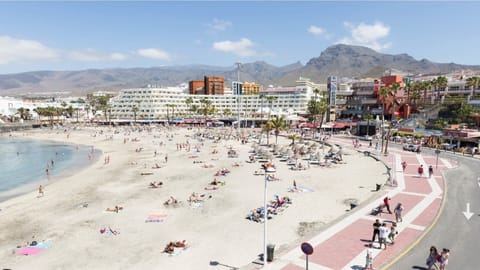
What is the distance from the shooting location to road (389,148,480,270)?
43.5 feet

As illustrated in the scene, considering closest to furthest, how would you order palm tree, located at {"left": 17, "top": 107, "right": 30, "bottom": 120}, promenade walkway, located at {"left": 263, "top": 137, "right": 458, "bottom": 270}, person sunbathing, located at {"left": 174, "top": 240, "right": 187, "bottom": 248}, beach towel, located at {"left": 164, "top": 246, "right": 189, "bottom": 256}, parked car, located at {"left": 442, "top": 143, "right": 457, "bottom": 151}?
promenade walkway, located at {"left": 263, "top": 137, "right": 458, "bottom": 270}
beach towel, located at {"left": 164, "top": 246, "right": 189, "bottom": 256}
person sunbathing, located at {"left": 174, "top": 240, "right": 187, "bottom": 248}
parked car, located at {"left": 442, "top": 143, "right": 457, "bottom": 151}
palm tree, located at {"left": 17, "top": 107, "right": 30, "bottom": 120}

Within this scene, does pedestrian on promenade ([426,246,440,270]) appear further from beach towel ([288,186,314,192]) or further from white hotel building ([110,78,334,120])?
white hotel building ([110,78,334,120])

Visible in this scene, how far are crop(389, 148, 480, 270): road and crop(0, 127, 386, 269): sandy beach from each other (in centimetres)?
455

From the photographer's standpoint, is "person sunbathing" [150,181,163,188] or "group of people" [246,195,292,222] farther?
"person sunbathing" [150,181,163,188]

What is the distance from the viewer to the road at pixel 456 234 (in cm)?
1327

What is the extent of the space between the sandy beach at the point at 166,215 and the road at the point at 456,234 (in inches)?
179

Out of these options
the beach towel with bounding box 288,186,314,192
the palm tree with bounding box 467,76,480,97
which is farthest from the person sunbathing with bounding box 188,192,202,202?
the palm tree with bounding box 467,76,480,97

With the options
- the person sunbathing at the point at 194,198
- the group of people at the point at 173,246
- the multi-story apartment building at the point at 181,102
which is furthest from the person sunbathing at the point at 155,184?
the multi-story apartment building at the point at 181,102

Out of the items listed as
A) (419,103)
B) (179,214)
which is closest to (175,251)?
(179,214)

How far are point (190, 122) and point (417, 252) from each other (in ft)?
367

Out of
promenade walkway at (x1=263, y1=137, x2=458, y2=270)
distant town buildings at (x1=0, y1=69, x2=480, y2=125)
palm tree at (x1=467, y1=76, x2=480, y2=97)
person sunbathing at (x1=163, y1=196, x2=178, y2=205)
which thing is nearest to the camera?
promenade walkway at (x1=263, y1=137, x2=458, y2=270)

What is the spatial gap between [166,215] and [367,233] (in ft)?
41.6

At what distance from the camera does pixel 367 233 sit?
16.2 meters

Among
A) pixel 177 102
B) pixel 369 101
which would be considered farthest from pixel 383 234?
pixel 177 102
